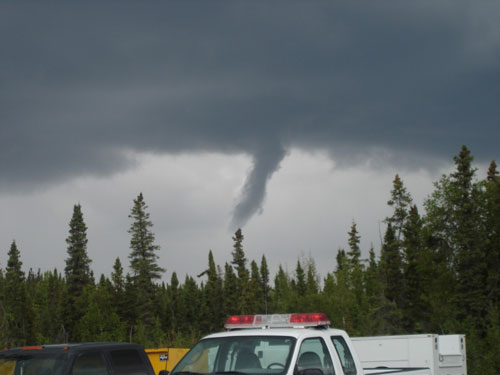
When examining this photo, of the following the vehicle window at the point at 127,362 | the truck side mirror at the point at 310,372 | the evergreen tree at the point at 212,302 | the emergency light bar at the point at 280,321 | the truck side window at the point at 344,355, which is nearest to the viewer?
the truck side mirror at the point at 310,372

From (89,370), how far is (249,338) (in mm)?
3336

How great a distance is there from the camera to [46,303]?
143 metres

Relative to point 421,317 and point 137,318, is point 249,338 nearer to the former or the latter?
point 421,317

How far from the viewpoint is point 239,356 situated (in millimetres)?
9922

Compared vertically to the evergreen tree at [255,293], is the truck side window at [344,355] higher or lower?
lower

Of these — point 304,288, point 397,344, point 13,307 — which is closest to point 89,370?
point 397,344

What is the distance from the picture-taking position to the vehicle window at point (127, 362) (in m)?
12.6

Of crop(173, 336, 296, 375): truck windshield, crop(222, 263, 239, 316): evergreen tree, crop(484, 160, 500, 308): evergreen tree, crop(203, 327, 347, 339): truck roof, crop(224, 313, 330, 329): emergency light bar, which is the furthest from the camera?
crop(222, 263, 239, 316): evergreen tree

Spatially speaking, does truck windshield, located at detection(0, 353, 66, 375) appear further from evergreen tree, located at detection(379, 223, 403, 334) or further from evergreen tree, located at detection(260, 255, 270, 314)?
→ evergreen tree, located at detection(260, 255, 270, 314)

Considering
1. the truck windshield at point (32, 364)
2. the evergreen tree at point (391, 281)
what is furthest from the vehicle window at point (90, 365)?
the evergreen tree at point (391, 281)

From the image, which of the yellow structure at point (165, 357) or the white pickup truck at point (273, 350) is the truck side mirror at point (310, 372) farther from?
the yellow structure at point (165, 357)

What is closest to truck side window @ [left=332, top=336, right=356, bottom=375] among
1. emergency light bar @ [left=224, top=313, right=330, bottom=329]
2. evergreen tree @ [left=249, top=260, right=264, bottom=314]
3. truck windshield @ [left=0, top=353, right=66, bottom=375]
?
emergency light bar @ [left=224, top=313, right=330, bottom=329]

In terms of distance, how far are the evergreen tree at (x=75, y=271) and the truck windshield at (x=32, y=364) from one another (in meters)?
101

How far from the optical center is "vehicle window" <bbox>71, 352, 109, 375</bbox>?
460 inches
